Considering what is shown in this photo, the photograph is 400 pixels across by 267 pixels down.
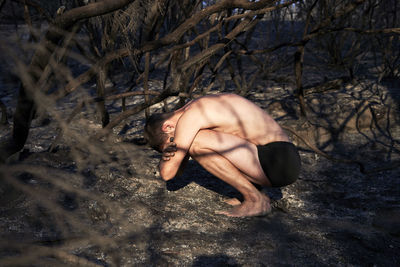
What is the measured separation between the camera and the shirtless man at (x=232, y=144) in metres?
2.02

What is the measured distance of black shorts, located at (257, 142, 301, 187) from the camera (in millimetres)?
2053

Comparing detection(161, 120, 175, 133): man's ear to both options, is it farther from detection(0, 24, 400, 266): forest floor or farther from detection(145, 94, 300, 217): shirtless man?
detection(0, 24, 400, 266): forest floor

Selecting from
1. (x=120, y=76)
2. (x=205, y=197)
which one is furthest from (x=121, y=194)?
(x=120, y=76)

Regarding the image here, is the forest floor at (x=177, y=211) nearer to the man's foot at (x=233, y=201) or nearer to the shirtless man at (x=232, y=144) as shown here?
the man's foot at (x=233, y=201)

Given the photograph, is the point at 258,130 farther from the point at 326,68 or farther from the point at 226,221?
the point at 326,68

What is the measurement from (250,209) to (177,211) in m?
0.44

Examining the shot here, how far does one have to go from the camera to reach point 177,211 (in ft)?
7.02

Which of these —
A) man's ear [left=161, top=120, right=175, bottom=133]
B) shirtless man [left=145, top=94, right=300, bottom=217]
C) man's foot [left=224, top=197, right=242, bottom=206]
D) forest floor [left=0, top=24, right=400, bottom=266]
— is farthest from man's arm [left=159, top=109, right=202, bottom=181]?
man's foot [left=224, top=197, right=242, bottom=206]

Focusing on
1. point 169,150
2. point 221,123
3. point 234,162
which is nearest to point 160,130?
point 169,150

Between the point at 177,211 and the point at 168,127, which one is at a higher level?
the point at 168,127

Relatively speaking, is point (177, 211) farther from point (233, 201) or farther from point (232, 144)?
point (232, 144)

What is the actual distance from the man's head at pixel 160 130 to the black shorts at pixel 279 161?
55cm

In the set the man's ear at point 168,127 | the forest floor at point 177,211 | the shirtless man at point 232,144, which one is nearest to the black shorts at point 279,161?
the shirtless man at point 232,144

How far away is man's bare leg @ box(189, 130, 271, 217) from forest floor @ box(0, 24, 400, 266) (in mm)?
83
